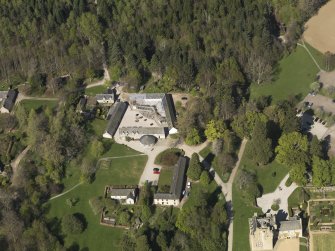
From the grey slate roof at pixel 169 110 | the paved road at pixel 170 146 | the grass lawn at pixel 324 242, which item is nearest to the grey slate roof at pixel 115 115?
the paved road at pixel 170 146

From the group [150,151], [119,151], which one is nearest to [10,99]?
[119,151]

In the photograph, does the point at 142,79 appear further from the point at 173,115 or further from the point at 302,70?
the point at 302,70

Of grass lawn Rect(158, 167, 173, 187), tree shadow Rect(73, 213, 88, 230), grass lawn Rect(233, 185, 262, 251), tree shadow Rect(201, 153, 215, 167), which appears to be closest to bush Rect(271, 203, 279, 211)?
grass lawn Rect(233, 185, 262, 251)

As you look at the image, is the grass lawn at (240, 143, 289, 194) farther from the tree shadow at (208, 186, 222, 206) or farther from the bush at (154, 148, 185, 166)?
the bush at (154, 148, 185, 166)

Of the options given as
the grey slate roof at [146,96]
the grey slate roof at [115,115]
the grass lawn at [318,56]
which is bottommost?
the grey slate roof at [115,115]

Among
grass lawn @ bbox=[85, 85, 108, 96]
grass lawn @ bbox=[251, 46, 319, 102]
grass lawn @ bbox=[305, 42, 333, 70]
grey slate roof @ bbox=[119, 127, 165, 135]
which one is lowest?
grey slate roof @ bbox=[119, 127, 165, 135]

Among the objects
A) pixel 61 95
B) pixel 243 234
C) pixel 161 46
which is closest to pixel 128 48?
pixel 161 46

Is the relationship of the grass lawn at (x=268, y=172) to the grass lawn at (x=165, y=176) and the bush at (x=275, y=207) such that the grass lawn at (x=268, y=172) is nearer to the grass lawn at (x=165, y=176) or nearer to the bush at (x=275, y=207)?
the bush at (x=275, y=207)
